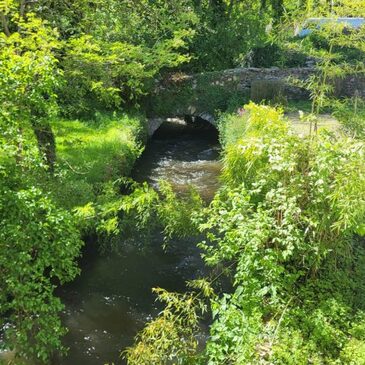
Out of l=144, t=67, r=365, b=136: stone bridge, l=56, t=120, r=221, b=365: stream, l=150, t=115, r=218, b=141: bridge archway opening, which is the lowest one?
l=150, t=115, r=218, b=141: bridge archway opening

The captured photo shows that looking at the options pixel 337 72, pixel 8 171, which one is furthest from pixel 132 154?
pixel 8 171

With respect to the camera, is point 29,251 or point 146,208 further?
point 146,208

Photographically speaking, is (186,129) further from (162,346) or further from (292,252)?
(162,346)

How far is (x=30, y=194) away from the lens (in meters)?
4.37

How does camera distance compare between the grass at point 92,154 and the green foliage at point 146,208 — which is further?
the grass at point 92,154

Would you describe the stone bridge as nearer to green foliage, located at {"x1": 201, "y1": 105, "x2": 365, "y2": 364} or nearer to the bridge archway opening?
the bridge archway opening

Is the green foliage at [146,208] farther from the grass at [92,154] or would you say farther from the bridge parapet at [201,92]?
the bridge parapet at [201,92]

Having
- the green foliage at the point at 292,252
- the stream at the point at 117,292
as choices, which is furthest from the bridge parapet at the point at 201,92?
the green foliage at the point at 292,252

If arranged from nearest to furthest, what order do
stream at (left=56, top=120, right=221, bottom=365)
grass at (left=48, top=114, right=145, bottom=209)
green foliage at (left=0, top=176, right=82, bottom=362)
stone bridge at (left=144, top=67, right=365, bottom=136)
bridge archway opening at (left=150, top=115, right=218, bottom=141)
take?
green foliage at (left=0, top=176, right=82, bottom=362)
stream at (left=56, top=120, right=221, bottom=365)
grass at (left=48, top=114, right=145, bottom=209)
stone bridge at (left=144, top=67, right=365, bottom=136)
bridge archway opening at (left=150, top=115, right=218, bottom=141)

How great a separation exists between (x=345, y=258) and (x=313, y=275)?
0.69 meters

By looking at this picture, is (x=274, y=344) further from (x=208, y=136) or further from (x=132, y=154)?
(x=208, y=136)

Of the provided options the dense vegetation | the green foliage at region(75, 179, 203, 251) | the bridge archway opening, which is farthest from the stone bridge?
the green foliage at region(75, 179, 203, 251)

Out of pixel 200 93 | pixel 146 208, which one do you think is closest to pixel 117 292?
pixel 146 208

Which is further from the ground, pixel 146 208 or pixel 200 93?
pixel 146 208
